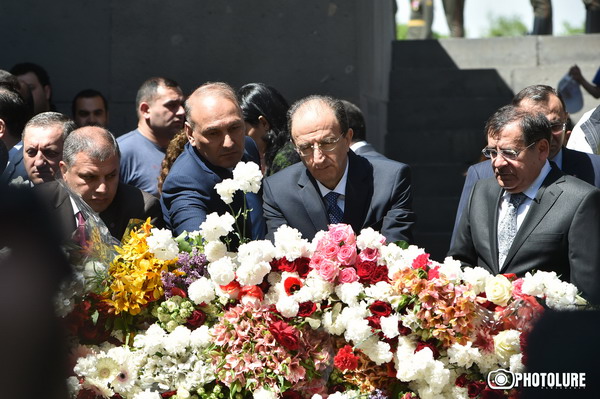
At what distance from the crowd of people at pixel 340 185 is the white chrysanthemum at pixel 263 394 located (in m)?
0.90

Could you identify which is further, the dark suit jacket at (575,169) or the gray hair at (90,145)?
the dark suit jacket at (575,169)

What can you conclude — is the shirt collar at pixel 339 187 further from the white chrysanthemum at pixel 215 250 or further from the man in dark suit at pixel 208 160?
the white chrysanthemum at pixel 215 250

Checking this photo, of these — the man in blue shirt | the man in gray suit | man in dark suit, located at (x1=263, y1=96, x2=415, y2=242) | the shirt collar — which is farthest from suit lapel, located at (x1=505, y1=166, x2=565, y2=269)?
the man in blue shirt

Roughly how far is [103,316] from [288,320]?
2.11ft

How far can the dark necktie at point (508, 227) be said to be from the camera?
4219 millimetres

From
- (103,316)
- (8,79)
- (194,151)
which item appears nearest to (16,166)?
(8,79)

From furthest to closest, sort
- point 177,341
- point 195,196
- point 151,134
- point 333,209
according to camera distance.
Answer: point 151,134, point 333,209, point 195,196, point 177,341

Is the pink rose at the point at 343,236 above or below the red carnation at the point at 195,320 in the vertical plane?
above

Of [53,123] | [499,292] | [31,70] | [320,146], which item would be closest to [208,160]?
[320,146]

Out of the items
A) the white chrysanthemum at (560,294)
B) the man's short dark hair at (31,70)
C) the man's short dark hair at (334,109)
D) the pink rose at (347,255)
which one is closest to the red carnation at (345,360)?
the pink rose at (347,255)

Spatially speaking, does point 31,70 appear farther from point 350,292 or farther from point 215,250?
point 350,292

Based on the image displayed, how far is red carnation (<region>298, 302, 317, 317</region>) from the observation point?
327 cm

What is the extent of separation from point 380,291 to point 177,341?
691 mm

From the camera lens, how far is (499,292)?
3.27m
